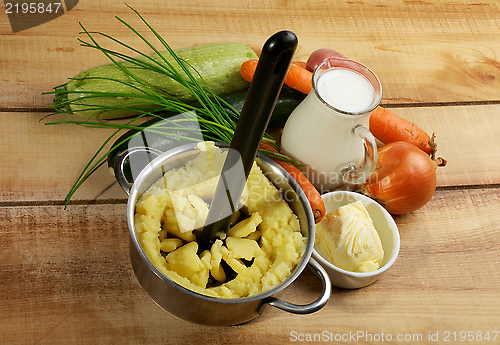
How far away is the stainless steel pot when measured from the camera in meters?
0.53

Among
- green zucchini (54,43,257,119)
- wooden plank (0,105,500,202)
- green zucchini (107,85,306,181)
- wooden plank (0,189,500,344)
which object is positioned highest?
green zucchini (54,43,257,119)

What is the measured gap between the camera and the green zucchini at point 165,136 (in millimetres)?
760

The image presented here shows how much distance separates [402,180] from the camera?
2.50 feet

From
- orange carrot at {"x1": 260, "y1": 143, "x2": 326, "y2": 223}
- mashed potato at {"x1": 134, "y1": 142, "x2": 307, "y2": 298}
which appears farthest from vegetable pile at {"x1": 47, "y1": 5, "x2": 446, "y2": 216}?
mashed potato at {"x1": 134, "y1": 142, "x2": 307, "y2": 298}

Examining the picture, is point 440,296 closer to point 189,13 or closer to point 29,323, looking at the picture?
point 29,323

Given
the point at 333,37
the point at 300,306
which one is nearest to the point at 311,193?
the point at 300,306

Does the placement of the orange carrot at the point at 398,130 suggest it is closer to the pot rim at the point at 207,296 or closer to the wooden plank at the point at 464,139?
the wooden plank at the point at 464,139

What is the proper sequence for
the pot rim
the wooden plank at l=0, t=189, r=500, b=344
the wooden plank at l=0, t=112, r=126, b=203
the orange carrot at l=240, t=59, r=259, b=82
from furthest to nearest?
1. the orange carrot at l=240, t=59, r=259, b=82
2. the wooden plank at l=0, t=112, r=126, b=203
3. the wooden plank at l=0, t=189, r=500, b=344
4. the pot rim

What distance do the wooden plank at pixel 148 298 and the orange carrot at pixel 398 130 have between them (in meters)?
0.15

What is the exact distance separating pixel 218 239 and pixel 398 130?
438mm

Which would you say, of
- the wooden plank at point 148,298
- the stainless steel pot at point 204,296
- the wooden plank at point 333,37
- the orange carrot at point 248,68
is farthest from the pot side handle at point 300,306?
the wooden plank at point 333,37

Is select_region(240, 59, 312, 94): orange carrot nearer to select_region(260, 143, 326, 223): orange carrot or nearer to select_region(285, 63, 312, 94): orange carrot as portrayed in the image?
select_region(285, 63, 312, 94): orange carrot

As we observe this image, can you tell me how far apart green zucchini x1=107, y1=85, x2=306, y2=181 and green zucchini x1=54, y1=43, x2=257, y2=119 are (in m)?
0.03

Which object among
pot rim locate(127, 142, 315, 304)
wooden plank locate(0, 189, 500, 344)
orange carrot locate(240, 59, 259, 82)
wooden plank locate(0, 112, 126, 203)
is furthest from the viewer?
orange carrot locate(240, 59, 259, 82)
